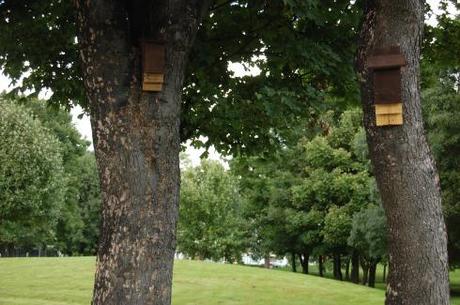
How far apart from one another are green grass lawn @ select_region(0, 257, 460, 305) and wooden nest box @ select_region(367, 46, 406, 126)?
55.5ft

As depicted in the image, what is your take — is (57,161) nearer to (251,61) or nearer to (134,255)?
(251,61)

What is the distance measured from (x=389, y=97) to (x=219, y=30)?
15.2 feet

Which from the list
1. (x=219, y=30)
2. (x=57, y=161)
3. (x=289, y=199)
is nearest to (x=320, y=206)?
(x=289, y=199)

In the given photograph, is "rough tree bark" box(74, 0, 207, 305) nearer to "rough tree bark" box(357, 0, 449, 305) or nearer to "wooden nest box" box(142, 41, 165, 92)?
"wooden nest box" box(142, 41, 165, 92)

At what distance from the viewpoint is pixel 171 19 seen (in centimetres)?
626

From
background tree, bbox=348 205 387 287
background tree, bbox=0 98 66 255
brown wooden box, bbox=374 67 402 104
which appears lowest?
background tree, bbox=348 205 387 287

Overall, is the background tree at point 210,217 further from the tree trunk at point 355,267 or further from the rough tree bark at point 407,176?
the rough tree bark at point 407,176

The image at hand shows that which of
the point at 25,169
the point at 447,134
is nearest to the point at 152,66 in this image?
the point at 447,134

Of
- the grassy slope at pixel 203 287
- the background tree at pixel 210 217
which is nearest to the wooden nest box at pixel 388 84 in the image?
the grassy slope at pixel 203 287

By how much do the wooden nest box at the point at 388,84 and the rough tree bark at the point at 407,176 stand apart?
0.29ft

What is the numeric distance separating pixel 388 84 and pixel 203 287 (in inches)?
820

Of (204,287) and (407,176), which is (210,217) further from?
(407,176)

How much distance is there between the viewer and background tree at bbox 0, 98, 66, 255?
99.3 ft

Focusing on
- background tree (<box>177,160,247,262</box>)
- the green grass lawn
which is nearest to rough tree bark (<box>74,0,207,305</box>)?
the green grass lawn
